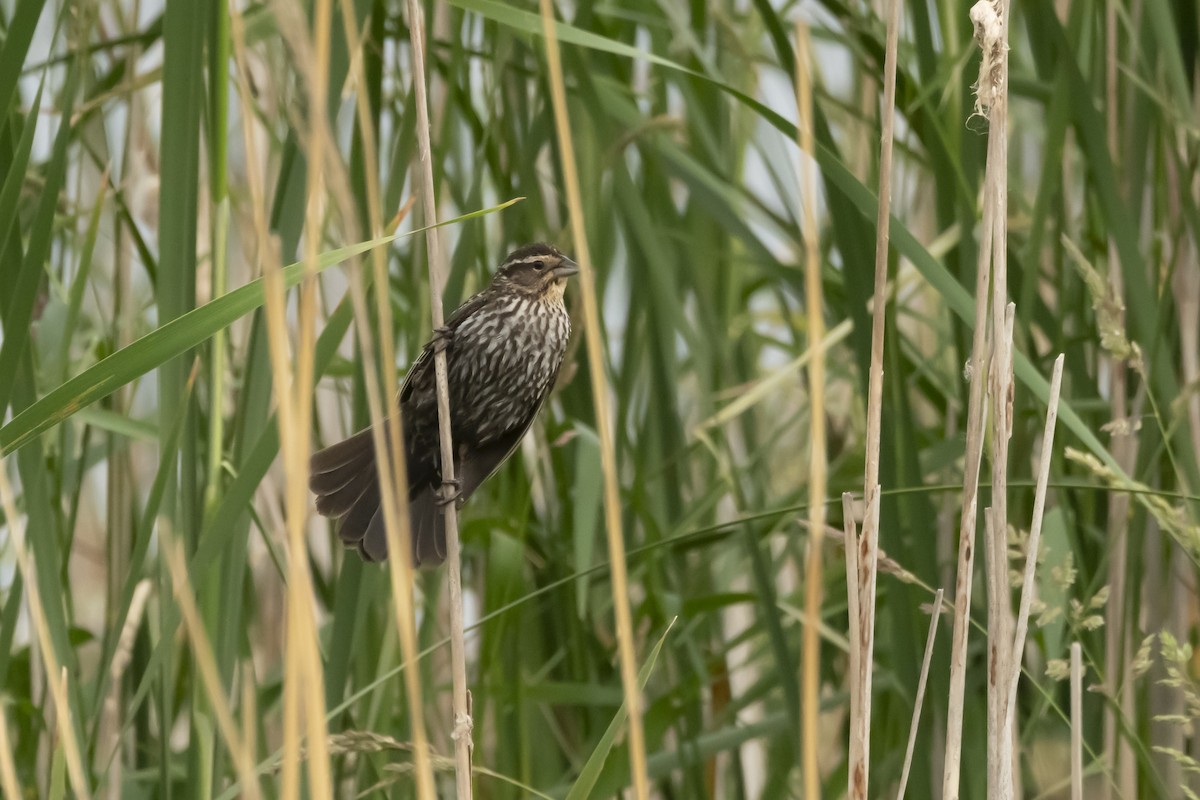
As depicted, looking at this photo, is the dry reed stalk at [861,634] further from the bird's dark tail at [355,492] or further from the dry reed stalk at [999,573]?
the bird's dark tail at [355,492]

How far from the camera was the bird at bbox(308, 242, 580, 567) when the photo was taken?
195 cm

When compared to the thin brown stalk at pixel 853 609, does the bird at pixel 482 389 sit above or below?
above

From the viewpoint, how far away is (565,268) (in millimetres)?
2139

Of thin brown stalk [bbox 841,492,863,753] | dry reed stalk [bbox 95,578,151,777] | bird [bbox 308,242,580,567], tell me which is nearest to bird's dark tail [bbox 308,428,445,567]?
bird [bbox 308,242,580,567]

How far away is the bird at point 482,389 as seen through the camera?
1.95 metres

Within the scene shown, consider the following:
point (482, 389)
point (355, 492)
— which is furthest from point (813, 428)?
point (482, 389)

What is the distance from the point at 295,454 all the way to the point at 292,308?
146 cm

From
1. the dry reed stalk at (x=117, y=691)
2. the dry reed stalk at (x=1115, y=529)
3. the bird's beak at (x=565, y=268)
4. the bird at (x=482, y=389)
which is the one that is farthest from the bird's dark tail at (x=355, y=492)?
the dry reed stalk at (x=1115, y=529)

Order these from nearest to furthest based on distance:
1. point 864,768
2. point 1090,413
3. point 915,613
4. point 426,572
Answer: point 864,768 < point 915,613 < point 1090,413 < point 426,572

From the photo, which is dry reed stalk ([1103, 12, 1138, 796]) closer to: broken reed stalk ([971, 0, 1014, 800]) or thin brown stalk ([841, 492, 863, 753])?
broken reed stalk ([971, 0, 1014, 800])

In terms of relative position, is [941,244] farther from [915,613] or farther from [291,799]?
[291,799]

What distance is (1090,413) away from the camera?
6.02 ft

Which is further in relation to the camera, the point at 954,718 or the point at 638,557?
the point at 638,557

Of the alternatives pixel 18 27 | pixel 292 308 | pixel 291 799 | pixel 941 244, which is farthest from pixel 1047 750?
pixel 18 27
